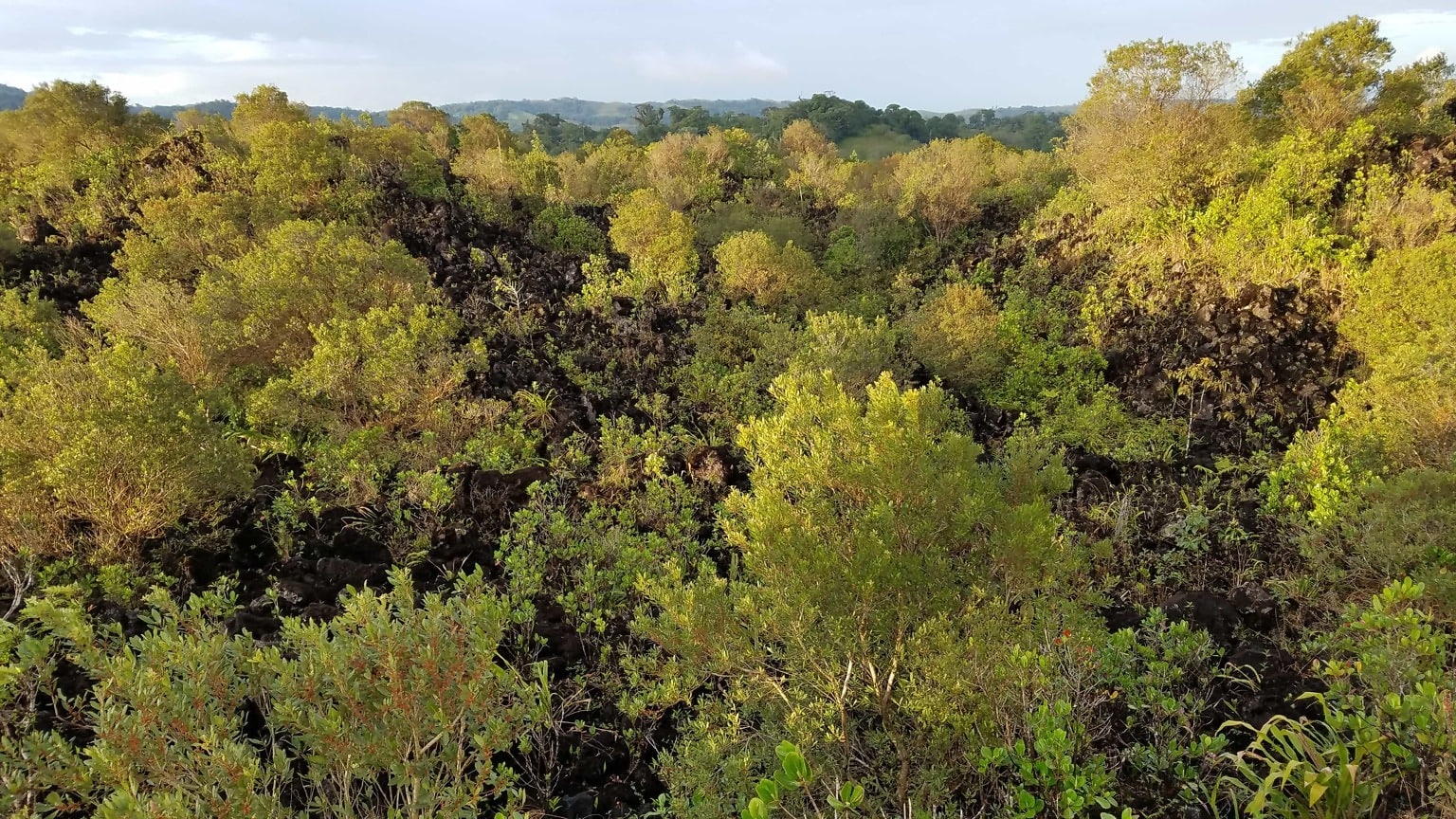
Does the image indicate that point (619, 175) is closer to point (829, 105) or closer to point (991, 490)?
point (991, 490)

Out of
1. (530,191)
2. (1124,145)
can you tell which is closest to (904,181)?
(1124,145)

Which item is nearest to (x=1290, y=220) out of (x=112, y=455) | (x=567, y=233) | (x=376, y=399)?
(x=376, y=399)

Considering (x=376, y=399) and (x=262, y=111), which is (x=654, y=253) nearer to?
(x=376, y=399)

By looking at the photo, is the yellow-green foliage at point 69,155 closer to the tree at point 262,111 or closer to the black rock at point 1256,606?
the tree at point 262,111

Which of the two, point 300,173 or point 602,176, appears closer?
point 300,173

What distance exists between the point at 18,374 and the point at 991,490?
13.7 m

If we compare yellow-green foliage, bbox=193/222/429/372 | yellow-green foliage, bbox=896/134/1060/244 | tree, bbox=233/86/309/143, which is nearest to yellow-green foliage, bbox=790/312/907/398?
yellow-green foliage, bbox=193/222/429/372

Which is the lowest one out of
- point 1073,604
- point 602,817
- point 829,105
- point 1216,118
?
point 602,817

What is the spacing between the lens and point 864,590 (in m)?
5.10

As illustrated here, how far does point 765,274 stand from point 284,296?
35.5 ft

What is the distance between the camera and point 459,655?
3.72 metres

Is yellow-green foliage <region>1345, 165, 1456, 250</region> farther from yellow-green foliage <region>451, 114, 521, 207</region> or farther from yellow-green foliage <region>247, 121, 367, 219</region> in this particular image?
yellow-green foliage <region>247, 121, 367, 219</region>

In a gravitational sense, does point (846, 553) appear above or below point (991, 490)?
below

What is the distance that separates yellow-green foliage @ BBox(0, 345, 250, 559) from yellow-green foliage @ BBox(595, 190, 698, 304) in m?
11.2
